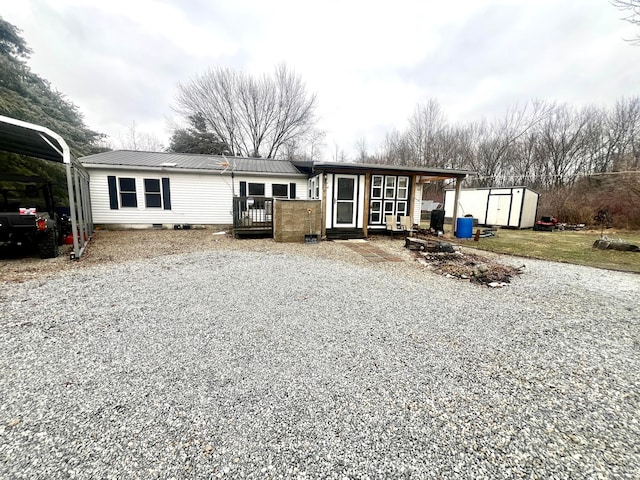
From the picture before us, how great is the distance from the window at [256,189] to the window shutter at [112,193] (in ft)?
17.3

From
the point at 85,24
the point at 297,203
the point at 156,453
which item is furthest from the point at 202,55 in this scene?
the point at 156,453

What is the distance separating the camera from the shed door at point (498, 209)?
1454 cm

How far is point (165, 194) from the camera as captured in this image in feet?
35.8

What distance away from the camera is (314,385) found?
1.91 metres

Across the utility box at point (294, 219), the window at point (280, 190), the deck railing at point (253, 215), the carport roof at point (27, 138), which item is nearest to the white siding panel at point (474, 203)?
the window at point (280, 190)

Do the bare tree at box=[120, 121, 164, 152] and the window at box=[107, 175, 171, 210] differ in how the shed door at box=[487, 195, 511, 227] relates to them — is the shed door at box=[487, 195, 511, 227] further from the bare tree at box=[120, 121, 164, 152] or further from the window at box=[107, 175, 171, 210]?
the bare tree at box=[120, 121, 164, 152]

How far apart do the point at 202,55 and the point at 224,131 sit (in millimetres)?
5423

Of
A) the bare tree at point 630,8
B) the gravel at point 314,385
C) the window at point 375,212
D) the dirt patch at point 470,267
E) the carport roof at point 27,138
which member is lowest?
the gravel at point 314,385

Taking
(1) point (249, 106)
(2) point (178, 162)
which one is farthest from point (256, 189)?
(1) point (249, 106)

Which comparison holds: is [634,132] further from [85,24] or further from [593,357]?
[85,24]

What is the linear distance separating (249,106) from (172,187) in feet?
44.9

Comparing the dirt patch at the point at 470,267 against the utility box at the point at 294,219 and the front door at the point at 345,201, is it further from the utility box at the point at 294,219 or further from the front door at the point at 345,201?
the utility box at the point at 294,219

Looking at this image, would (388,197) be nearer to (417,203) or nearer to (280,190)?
(417,203)

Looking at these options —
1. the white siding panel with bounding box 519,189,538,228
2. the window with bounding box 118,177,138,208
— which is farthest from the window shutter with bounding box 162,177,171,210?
the white siding panel with bounding box 519,189,538,228
